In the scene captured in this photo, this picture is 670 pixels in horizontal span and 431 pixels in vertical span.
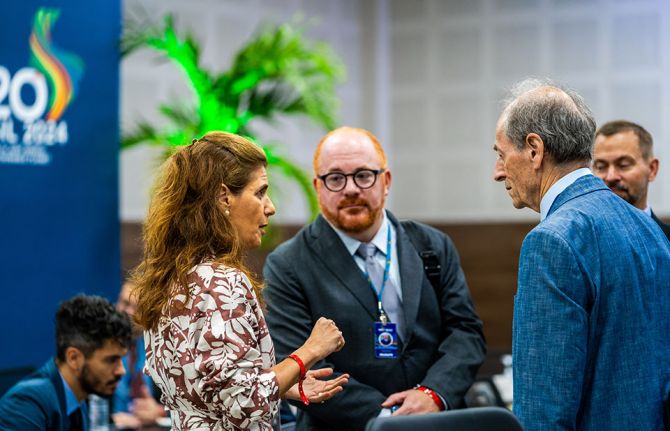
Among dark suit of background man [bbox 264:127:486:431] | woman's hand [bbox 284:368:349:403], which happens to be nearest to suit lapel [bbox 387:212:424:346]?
dark suit of background man [bbox 264:127:486:431]

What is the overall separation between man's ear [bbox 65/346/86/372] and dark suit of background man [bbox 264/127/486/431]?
82cm

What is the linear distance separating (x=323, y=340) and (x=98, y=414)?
257 cm

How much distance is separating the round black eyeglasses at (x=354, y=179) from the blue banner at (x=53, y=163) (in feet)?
6.86

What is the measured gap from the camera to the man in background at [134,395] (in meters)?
4.27

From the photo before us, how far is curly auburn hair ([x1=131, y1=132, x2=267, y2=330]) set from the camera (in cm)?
203

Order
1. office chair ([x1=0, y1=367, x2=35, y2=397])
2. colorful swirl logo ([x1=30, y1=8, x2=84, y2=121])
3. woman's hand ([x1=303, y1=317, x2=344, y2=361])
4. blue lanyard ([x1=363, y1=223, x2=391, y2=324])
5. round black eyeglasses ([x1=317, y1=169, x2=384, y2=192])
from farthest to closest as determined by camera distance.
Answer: colorful swirl logo ([x1=30, y1=8, x2=84, y2=121]) → office chair ([x1=0, y1=367, x2=35, y2=397]) → round black eyeglasses ([x1=317, y1=169, x2=384, y2=192]) → blue lanyard ([x1=363, y1=223, x2=391, y2=324]) → woman's hand ([x1=303, y1=317, x2=344, y2=361])

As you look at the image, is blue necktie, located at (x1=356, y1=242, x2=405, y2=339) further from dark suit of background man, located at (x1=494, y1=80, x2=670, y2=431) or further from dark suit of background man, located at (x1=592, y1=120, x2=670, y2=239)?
dark suit of background man, located at (x1=592, y1=120, x2=670, y2=239)

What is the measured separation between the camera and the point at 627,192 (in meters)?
3.44

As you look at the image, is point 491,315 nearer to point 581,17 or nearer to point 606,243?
point 581,17

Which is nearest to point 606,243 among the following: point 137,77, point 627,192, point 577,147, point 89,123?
point 577,147

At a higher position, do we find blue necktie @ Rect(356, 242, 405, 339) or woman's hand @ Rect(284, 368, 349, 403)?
blue necktie @ Rect(356, 242, 405, 339)

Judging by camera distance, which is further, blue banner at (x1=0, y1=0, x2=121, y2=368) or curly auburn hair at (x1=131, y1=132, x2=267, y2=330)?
blue banner at (x1=0, y1=0, x2=121, y2=368)

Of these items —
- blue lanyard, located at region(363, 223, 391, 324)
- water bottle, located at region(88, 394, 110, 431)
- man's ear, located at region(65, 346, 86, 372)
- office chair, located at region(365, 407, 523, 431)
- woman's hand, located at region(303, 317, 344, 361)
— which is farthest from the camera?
water bottle, located at region(88, 394, 110, 431)

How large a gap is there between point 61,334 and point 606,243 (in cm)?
212
